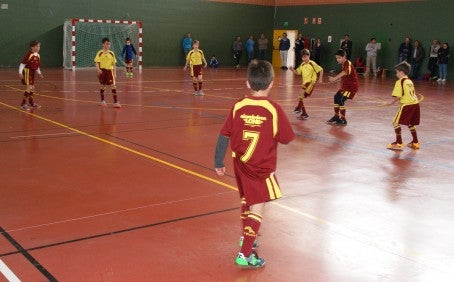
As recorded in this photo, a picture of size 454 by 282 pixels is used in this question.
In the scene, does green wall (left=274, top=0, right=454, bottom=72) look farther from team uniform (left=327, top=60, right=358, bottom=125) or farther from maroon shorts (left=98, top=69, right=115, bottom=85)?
maroon shorts (left=98, top=69, right=115, bottom=85)

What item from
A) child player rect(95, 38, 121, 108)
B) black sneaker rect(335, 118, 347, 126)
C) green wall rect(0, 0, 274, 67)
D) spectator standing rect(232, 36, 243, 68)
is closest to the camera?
black sneaker rect(335, 118, 347, 126)

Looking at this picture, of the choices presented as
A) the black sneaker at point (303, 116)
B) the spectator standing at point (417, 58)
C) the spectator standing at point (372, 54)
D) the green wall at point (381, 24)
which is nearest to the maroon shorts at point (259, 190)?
the black sneaker at point (303, 116)

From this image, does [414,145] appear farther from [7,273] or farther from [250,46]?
[250,46]

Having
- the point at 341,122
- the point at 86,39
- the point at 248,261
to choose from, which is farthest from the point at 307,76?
the point at 86,39

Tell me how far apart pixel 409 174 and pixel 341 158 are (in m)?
1.16

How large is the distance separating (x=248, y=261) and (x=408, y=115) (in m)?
Answer: 5.75

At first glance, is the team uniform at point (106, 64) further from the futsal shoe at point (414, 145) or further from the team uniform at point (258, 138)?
the team uniform at point (258, 138)

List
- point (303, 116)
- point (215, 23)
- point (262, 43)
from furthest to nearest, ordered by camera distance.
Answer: point (262, 43), point (215, 23), point (303, 116)

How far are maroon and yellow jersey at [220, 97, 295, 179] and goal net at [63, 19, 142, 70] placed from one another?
22.5 m

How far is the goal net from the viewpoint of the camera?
2559cm

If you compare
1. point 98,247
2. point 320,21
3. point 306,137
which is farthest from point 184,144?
point 320,21

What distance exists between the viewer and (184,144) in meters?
8.62

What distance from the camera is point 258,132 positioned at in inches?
155

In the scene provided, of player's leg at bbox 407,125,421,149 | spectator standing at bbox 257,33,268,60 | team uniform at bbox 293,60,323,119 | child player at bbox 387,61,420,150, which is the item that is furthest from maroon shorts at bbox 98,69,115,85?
spectator standing at bbox 257,33,268,60
